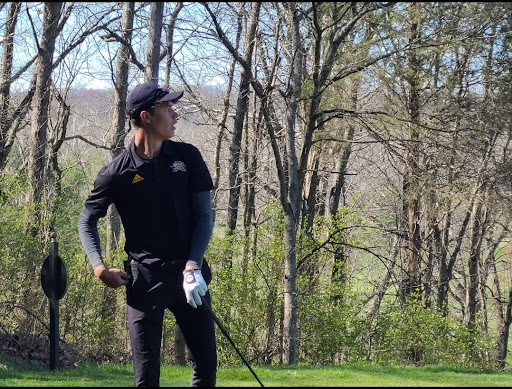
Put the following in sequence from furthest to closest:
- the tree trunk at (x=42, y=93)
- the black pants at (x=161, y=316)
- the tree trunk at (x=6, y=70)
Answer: the tree trunk at (x=6, y=70) < the tree trunk at (x=42, y=93) < the black pants at (x=161, y=316)

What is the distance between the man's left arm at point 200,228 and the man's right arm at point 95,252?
14.4 inches

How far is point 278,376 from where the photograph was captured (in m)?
9.00

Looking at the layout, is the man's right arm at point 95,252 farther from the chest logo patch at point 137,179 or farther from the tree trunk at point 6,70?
the tree trunk at point 6,70

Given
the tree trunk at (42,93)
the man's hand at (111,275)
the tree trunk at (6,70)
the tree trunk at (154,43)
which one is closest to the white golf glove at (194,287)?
the man's hand at (111,275)

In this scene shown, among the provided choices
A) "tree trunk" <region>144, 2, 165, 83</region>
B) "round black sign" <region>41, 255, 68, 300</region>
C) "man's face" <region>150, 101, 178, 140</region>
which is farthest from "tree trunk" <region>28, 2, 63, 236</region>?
"man's face" <region>150, 101, 178, 140</region>

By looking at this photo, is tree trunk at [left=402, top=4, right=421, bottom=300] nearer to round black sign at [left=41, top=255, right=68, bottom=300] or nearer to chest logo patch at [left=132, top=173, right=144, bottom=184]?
round black sign at [left=41, top=255, right=68, bottom=300]

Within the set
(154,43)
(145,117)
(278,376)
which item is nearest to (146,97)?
(145,117)

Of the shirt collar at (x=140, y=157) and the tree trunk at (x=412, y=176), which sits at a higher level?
the tree trunk at (x=412, y=176)

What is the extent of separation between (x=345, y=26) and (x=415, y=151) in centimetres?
266

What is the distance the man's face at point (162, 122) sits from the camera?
3945 mm

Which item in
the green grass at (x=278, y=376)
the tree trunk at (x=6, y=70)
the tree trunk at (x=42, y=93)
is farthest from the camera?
the tree trunk at (x=6, y=70)

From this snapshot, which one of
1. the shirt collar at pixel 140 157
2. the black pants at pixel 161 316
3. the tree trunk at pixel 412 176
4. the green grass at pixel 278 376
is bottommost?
the green grass at pixel 278 376

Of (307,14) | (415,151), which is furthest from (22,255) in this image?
(415,151)

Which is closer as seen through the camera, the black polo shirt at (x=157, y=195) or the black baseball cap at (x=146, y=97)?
the black polo shirt at (x=157, y=195)
